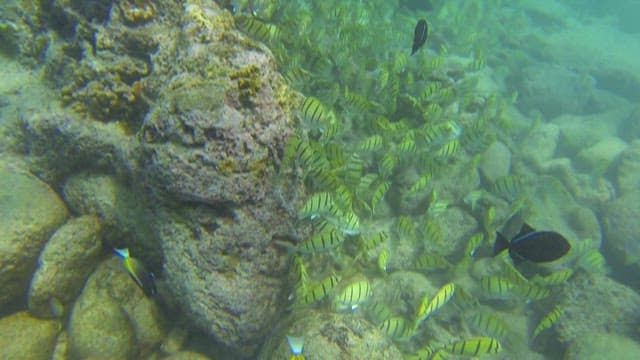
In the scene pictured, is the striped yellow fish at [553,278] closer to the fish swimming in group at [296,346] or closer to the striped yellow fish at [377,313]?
the striped yellow fish at [377,313]

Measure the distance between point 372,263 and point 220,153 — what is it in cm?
269

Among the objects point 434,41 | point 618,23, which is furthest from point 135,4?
point 618,23

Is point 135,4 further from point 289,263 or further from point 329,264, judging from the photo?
point 329,264

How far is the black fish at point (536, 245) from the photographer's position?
3.83 metres

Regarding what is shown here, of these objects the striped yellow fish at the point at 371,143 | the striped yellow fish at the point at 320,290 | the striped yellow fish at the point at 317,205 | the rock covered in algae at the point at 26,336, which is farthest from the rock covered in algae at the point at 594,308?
the rock covered in algae at the point at 26,336

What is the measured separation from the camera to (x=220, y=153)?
10.1ft

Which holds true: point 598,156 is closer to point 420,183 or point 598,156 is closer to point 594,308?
point 594,308

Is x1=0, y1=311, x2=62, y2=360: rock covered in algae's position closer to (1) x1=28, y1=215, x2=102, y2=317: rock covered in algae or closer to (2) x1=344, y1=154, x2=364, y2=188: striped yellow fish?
(1) x1=28, y1=215, x2=102, y2=317: rock covered in algae

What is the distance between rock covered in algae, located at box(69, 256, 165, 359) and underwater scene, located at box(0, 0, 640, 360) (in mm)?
16

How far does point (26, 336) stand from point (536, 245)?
4.56 meters

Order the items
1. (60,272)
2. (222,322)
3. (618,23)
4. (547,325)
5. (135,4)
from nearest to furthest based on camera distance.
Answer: (222,322)
(60,272)
(135,4)
(547,325)
(618,23)

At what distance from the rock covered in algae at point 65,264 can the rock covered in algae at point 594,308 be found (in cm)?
540

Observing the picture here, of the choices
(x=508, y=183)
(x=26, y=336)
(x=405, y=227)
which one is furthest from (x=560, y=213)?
(x=26, y=336)

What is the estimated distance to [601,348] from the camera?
4816 millimetres
